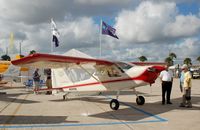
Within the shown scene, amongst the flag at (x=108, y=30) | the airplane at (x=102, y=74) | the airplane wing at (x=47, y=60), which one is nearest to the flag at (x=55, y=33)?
the flag at (x=108, y=30)

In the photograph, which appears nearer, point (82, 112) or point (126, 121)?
point (126, 121)

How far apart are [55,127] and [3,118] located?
7.81 feet

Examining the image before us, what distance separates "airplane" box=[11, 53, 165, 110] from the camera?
10730mm

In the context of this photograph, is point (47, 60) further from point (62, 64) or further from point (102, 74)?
point (102, 74)

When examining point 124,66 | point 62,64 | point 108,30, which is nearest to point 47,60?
point 62,64

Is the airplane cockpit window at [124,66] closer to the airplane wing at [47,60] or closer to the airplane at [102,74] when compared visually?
the airplane at [102,74]

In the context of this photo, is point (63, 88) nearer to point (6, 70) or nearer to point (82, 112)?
point (82, 112)

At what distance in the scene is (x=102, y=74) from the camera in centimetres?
1220

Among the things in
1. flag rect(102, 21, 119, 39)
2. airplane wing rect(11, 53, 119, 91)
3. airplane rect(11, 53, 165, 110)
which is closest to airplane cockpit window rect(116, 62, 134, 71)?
airplane rect(11, 53, 165, 110)

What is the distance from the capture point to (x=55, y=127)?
24.3 feet

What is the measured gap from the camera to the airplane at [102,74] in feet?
35.2

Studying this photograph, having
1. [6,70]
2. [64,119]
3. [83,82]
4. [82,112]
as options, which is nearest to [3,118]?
[64,119]

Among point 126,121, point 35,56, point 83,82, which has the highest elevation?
point 35,56

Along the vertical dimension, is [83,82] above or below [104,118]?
above
